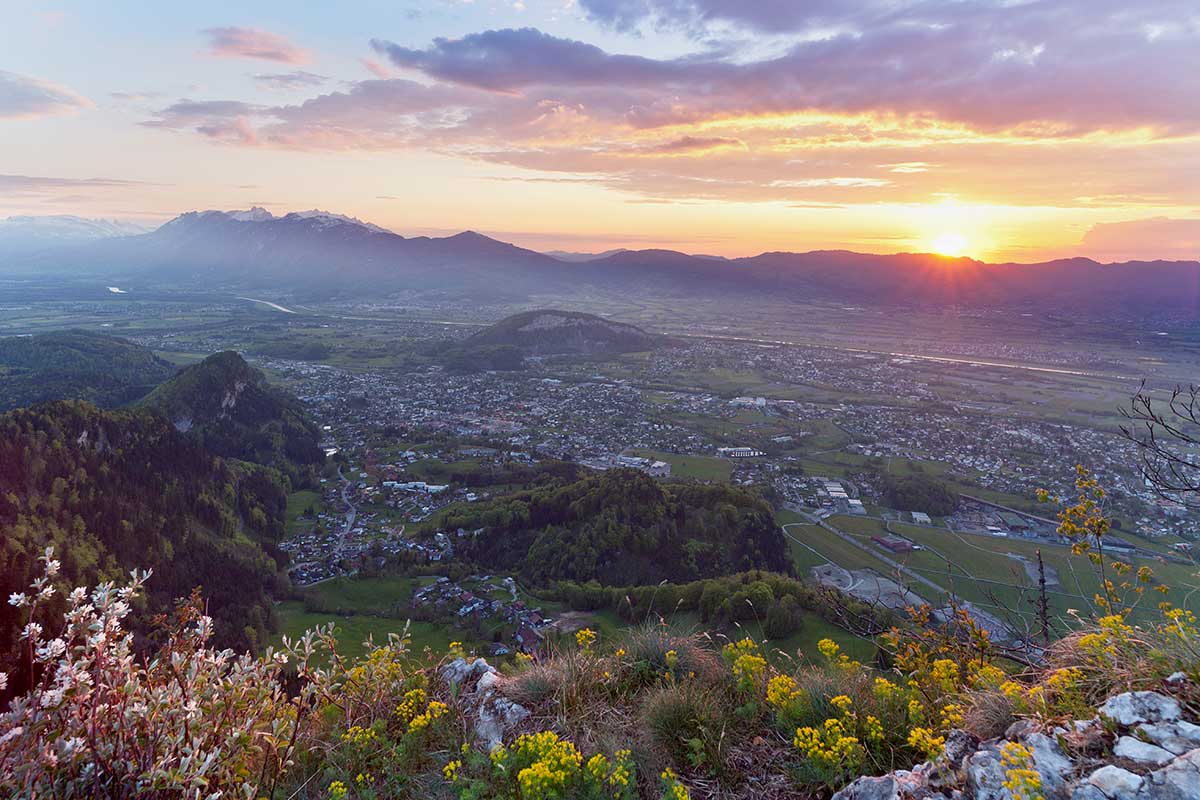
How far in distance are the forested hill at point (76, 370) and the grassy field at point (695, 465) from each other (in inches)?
2594

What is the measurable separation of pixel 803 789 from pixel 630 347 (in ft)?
410

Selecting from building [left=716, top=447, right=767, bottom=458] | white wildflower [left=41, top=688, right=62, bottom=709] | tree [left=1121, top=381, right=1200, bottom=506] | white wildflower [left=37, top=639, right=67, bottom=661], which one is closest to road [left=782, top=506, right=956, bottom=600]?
building [left=716, top=447, right=767, bottom=458]

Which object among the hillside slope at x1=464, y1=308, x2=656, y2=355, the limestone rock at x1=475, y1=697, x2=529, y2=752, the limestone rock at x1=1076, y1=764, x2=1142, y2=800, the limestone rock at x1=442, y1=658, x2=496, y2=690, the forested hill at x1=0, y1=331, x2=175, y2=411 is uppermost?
the limestone rock at x1=1076, y1=764, x2=1142, y2=800

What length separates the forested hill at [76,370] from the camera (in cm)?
7112

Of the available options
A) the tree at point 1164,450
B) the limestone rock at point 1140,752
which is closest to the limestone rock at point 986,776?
the limestone rock at point 1140,752

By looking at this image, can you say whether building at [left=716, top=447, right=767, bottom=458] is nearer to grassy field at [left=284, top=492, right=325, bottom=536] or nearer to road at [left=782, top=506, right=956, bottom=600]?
road at [left=782, top=506, right=956, bottom=600]

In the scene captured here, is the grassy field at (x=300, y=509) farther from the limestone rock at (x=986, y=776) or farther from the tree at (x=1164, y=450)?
the tree at (x=1164, y=450)

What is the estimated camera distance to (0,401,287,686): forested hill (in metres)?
24.7

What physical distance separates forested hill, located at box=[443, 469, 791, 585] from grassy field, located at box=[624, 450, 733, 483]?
11.4 metres

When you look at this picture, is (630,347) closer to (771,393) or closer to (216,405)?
(771,393)

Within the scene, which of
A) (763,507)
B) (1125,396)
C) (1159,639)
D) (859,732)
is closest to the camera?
(1159,639)

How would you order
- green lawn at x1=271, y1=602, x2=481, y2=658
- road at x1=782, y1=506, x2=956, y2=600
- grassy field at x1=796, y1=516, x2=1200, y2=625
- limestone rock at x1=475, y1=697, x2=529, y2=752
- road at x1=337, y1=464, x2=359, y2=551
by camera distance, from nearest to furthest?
limestone rock at x1=475, y1=697, x2=529, y2=752, green lawn at x1=271, y1=602, x2=481, y2=658, grassy field at x1=796, y1=516, x2=1200, y2=625, road at x1=782, y1=506, x2=956, y2=600, road at x1=337, y1=464, x2=359, y2=551

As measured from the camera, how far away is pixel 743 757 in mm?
4910

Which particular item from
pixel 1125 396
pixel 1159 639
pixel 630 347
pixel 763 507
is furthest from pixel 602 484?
pixel 630 347
